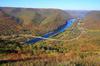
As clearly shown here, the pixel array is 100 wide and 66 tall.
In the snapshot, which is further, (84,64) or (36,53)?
(36,53)

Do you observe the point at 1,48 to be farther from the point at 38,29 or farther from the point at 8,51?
the point at 38,29

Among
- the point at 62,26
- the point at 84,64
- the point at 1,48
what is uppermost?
the point at 84,64

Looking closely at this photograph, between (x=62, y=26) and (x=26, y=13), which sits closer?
(x=62, y=26)

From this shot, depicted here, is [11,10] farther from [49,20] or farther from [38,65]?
[38,65]

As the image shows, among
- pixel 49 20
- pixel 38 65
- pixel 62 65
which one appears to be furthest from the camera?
pixel 49 20

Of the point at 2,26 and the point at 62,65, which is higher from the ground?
the point at 62,65

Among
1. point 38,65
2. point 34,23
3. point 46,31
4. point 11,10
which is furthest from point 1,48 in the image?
point 11,10

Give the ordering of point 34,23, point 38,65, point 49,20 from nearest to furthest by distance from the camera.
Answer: point 38,65
point 34,23
point 49,20

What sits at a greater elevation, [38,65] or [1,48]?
[38,65]

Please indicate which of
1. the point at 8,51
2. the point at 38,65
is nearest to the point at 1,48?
the point at 8,51
